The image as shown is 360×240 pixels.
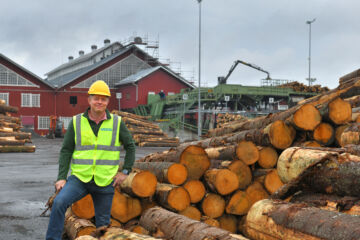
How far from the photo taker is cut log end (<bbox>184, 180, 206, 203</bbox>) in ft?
21.3

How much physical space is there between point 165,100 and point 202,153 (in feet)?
114

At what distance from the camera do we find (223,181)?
659 cm

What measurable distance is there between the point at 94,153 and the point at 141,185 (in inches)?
59.2

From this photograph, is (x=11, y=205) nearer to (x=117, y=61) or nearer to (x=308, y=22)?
(x=117, y=61)

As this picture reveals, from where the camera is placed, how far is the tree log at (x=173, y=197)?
5.95 meters

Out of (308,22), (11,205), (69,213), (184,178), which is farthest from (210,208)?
(308,22)

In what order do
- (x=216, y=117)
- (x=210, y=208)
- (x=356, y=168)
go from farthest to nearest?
(x=216, y=117) < (x=210, y=208) < (x=356, y=168)

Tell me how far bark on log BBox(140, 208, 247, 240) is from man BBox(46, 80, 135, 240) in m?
0.75

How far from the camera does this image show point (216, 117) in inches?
1420

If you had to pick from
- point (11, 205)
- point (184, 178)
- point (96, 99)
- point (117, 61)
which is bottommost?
point (11, 205)

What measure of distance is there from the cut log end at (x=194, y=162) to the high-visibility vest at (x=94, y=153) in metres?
2.43

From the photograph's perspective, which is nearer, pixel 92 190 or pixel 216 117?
pixel 92 190

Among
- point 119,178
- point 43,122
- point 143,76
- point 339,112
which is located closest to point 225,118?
point 143,76

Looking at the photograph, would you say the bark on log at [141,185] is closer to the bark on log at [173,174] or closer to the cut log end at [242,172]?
the bark on log at [173,174]
